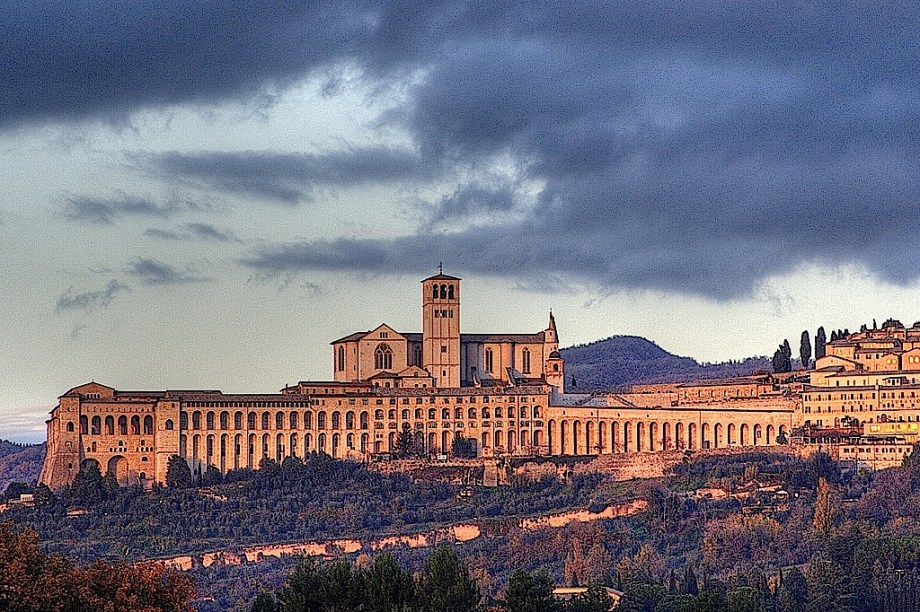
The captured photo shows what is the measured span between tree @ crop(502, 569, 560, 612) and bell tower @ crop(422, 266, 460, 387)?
1590 inches

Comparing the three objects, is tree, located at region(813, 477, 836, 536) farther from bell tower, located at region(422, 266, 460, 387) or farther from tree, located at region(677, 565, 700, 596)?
bell tower, located at region(422, 266, 460, 387)

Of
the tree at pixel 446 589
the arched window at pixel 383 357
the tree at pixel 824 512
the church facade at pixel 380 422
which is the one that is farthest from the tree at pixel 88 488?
the tree at pixel 446 589

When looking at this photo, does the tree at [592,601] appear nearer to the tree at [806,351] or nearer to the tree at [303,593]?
the tree at [303,593]

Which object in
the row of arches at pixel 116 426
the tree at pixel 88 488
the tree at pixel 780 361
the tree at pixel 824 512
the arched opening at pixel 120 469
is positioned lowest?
the tree at pixel 824 512

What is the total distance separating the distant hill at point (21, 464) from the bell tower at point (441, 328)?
3026cm

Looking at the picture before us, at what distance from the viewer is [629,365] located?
182 m

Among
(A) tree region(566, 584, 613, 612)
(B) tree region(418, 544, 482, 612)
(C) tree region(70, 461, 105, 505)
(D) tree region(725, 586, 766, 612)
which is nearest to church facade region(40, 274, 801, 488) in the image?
(C) tree region(70, 461, 105, 505)

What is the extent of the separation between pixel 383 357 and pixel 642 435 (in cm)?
1281

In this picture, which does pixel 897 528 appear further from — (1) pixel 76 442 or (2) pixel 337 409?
(1) pixel 76 442

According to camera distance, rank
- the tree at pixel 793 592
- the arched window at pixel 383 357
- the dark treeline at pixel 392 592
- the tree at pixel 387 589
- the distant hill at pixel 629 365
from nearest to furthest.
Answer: the tree at pixel 387 589, the dark treeline at pixel 392 592, the tree at pixel 793 592, the arched window at pixel 383 357, the distant hill at pixel 629 365

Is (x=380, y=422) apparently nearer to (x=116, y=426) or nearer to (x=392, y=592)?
(x=116, y=426)

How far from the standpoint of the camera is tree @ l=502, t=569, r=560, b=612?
62.6 metres

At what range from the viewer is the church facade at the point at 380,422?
323ft

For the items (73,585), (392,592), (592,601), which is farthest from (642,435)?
(73,585)
